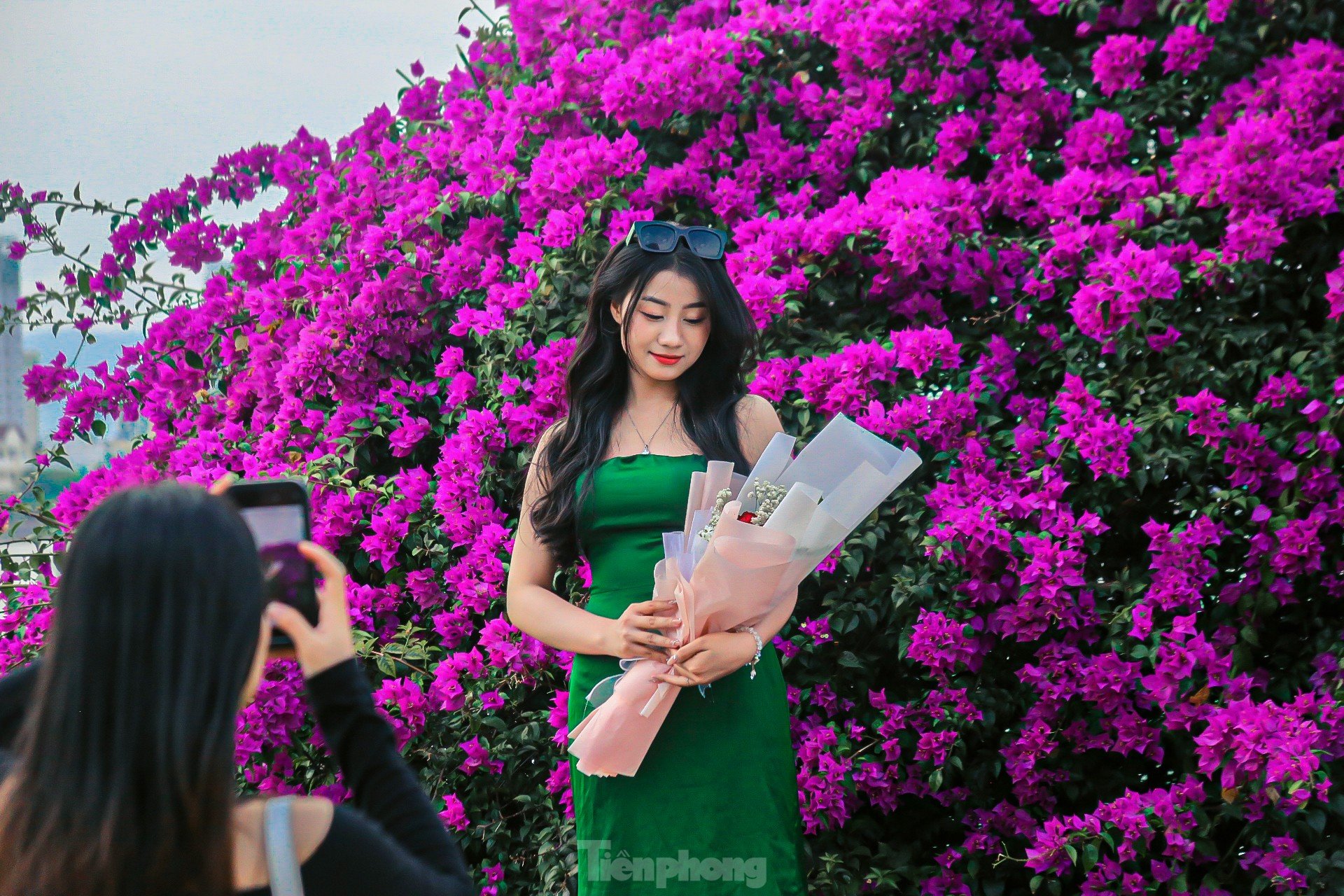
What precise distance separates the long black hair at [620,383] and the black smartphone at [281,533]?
1084mm

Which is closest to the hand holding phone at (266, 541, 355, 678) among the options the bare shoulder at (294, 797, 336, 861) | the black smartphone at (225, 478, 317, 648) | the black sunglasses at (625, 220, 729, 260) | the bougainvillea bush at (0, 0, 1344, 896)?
the black smartphone at (225, 478, 317, 648)

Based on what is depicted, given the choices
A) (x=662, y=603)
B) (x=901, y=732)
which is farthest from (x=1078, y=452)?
(x=662, y=603)

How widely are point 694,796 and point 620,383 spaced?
0.82 metres

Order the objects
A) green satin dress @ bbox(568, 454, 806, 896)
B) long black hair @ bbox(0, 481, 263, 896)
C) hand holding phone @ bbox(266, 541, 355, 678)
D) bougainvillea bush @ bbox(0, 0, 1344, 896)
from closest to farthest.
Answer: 1. long black hair @ bbox(0, 481, 263, 896)
2. hand holding phone @ bbox(266, 541, 355, 678)
3. green satin dress @ bbox(568, 454, 806, 896)
4. bougainvillea bush @ bbox(0, 0, 1344, 896)

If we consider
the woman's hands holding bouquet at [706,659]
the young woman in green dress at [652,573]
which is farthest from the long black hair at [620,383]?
the woman's hands holding bouquet at [706,659]

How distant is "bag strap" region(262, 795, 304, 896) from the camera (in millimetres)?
943

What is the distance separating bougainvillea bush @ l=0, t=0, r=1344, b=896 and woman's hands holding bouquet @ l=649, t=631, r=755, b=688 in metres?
0.73

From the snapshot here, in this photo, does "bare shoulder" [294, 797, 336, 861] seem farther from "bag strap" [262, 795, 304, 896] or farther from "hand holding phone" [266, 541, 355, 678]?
"hand holding phone" [266, 541, 355, 678]

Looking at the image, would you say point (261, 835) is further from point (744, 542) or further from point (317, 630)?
point (744, 542)

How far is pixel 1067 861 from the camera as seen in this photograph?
2533 millimetres

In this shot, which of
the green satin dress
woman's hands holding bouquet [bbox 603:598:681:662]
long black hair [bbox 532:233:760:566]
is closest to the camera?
woman's hands holding bouquet [bbox 603:598:681:662]

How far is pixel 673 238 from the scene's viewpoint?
87.4 inches

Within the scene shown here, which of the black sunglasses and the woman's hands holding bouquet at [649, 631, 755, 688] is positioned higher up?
the black sunglasses

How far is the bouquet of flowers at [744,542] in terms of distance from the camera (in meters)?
1.83
